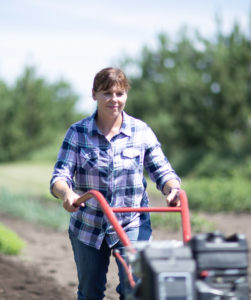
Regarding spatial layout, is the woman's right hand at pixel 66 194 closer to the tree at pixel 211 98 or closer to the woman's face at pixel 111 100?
the woman's face at pixel 111 100

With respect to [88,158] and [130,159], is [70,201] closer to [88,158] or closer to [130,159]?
[88,158]

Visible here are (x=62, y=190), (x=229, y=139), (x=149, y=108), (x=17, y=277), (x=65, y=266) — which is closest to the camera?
(x=62, y=190)

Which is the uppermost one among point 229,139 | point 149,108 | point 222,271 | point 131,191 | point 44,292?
point 149,108

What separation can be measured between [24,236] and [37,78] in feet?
81.4

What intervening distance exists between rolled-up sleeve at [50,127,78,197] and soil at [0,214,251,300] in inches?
76.0

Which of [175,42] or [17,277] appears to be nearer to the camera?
[17,277]

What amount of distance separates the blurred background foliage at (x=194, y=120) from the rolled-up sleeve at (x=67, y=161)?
8.73 m

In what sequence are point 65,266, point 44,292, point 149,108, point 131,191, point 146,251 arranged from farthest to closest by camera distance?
1. point 149,108
2. point 65,266
3. point 44,292
4. point 131,191
5. point 146,251

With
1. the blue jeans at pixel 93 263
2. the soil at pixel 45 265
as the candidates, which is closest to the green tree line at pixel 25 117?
the soil at pixel 45 265

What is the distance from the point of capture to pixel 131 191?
131 inches

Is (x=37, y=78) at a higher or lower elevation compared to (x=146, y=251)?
higher

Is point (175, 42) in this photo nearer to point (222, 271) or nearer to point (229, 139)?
point (229, 139)

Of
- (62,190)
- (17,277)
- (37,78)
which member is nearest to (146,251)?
(62,190)

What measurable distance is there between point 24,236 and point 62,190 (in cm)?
650
